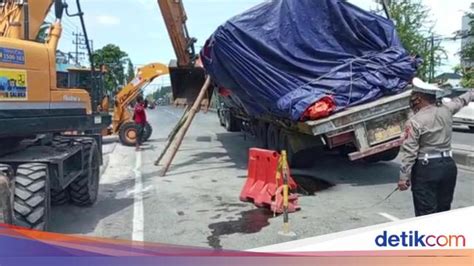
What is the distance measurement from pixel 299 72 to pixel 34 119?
18.0ft

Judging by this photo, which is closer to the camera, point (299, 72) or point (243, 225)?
point (243, 225)

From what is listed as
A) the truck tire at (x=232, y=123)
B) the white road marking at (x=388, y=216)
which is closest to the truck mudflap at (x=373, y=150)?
the white road marking at (x=388, y=216)

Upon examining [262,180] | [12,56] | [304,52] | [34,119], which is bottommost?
[262,180]

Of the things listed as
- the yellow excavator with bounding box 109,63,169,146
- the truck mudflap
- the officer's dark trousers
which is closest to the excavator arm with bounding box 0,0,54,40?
the officer's dark trousers

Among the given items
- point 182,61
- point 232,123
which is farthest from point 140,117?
point 232,123

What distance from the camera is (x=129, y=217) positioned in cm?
795

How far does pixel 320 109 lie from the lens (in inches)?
380

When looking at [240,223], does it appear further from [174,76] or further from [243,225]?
A: [174,76]

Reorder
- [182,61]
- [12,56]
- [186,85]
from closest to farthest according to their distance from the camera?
[12,56], [182,61], [186,85]

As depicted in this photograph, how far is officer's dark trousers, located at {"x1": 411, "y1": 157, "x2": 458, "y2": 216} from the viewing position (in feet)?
17.6

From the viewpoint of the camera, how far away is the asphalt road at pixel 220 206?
7.09 metres

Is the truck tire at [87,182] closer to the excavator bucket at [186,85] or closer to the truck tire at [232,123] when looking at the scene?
the excavator bucket at [186,85]

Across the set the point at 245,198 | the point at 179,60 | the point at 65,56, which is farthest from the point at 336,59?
the point at 179,60

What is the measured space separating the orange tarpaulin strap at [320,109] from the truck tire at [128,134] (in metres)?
10.2
